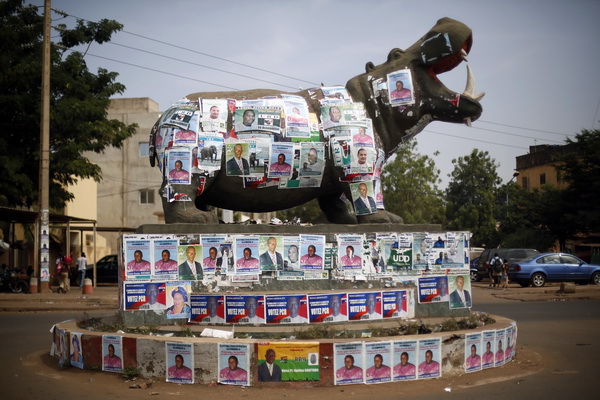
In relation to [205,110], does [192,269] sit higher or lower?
lower

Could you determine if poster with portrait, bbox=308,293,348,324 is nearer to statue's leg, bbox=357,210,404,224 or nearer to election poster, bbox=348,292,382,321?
election poster, bbox=348,292,382,321

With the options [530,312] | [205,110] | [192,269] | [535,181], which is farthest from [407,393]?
[535,181]

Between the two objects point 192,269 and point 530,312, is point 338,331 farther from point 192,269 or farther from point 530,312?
point 530,312

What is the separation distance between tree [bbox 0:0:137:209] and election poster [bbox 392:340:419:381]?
694 inches

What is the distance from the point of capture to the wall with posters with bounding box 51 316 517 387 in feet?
22.2

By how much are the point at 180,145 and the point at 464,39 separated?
4.09 metres

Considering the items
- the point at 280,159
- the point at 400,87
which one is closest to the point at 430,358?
the point at 280,159

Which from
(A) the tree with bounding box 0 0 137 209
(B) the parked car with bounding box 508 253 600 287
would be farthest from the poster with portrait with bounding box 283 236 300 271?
(B) the parked car with bounding box 508 253 600 287

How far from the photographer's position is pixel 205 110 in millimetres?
8508

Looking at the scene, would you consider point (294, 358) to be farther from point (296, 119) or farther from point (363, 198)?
point (296, 119)

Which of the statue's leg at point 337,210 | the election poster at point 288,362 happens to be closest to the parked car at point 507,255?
the statue's leg at point 337,210

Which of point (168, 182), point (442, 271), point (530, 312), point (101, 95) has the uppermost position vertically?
point (101, 95)

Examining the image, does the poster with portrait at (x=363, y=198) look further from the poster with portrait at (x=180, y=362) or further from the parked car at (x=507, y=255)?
the parked car at (x=507, y=255)

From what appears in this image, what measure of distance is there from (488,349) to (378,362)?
1.56 m
